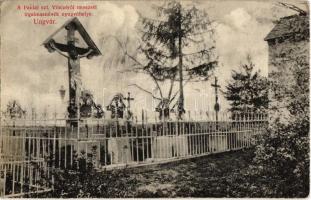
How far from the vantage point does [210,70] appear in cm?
671

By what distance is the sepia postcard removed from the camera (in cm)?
552

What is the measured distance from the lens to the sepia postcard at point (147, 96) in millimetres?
5523

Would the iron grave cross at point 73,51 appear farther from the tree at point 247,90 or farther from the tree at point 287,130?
the tree at point 287,130

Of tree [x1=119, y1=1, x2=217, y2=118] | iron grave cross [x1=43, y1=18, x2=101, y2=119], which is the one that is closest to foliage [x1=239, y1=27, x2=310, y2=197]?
tree [x1=119, y1=1, x2=217, y2=118]

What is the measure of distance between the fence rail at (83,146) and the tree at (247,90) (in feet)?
1.73

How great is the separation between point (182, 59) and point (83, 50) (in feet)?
5.96

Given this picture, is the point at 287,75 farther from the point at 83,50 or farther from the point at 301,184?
the point at 83,50

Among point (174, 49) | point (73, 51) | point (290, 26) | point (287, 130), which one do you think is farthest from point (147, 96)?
point (290, 26)

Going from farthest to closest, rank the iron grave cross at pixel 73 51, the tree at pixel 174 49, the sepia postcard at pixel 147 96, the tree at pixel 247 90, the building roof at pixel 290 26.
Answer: the tree at pixel 247 90, the tree at pixel 174 49, the iron grave cross at pixel 73 51, the building roof at pixel 290 26, the sepia postcard at pixel 147 96

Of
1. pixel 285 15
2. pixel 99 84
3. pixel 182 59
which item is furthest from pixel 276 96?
pixel 99 84

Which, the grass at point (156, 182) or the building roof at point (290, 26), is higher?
the building roof at point (290, 26)

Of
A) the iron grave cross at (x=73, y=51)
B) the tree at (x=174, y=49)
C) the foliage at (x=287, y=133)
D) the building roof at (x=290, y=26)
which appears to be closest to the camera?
the foliage at (x=287, y=133)

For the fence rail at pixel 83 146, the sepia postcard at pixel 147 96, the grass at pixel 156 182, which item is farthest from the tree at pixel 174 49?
the grass at pixel 156 182

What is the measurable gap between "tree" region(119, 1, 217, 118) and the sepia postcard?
2 cm
